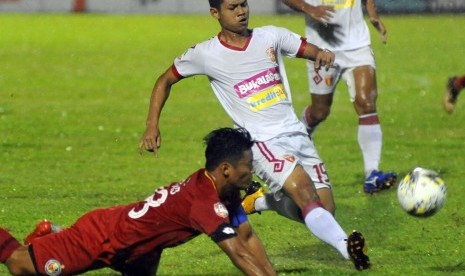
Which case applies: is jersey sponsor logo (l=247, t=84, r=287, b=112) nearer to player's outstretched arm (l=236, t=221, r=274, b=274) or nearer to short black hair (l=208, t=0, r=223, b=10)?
short black hair (l=208, t=0, r=223, b=10)

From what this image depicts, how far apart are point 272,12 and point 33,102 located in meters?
19.1

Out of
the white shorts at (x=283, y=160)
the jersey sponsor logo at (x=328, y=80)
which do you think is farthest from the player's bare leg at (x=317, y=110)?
the white shorts at (x=283, y=160)

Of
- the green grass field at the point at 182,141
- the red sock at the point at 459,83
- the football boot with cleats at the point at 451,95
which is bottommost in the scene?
the green grass field at the point at 182,141

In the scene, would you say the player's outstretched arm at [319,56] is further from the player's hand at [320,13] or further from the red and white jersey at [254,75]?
the player's hand at [320,13]

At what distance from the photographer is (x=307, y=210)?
9.01 metres

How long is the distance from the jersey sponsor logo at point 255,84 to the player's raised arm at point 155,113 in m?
0.48

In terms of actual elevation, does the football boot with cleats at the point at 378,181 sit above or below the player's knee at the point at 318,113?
below

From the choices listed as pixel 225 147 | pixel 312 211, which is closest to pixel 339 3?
pixel 312 211

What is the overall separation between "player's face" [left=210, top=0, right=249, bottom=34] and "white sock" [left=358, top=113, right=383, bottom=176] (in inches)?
135

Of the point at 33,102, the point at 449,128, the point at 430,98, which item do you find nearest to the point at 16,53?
the point at 33,102

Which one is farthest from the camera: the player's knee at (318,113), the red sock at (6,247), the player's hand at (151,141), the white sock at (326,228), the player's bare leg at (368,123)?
the player's knee at (318,113)

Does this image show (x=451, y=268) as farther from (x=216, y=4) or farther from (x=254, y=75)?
(x=216, y=4)

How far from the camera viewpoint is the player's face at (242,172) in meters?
7.87

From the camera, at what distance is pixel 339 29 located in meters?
13.0
